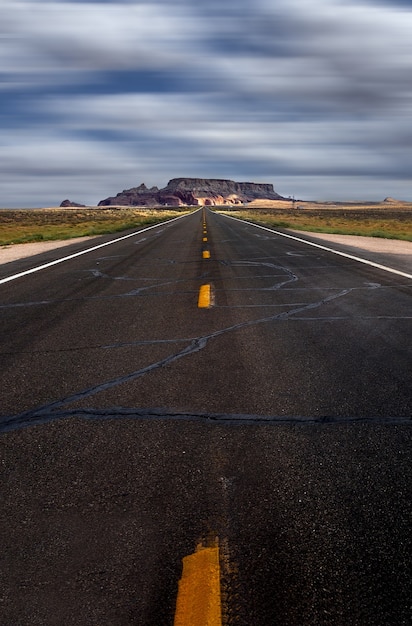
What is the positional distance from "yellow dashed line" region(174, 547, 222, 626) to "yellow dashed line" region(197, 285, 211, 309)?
5.45 m

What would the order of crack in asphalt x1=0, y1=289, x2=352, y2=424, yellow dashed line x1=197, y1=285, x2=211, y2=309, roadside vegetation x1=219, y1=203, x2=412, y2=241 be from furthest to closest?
roadside vegetation x1=219, y1=203, x2=412, y2=241, yellow dashed line x1=197, y1=285, x2=211, y2=309, crack in asphalt x1=0, y1=289, x2=352, y2=424

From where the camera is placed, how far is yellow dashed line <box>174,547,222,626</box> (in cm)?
187

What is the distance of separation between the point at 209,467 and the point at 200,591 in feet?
3.06

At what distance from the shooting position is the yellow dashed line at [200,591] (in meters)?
1.87

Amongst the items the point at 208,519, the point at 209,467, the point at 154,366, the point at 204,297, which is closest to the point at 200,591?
the point at 208,519

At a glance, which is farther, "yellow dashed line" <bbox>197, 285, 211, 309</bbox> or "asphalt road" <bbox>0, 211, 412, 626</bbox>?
"yellow dashed line" <bbox>197, 285, 211, 309</bbox>

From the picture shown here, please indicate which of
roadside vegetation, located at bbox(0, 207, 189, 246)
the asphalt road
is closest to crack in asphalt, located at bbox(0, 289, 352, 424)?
the asphalt road

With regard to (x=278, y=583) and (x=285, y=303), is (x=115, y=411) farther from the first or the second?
(x=285, y=303)

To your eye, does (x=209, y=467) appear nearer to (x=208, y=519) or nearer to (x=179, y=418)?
(x=208, y=519)

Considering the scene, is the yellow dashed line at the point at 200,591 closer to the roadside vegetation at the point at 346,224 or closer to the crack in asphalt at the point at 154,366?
the crack in asphalt at the point at 154,366

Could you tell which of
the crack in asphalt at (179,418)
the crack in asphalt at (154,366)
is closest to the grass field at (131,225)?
Result: the crack in asphalt at (154,366)

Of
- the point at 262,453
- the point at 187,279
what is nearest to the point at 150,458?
the point at 262,453

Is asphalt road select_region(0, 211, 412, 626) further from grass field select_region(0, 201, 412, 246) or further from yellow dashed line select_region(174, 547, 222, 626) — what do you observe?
grass field select_region(0, 201, 412, 246)

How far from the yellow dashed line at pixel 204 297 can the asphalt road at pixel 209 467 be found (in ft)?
3.61
